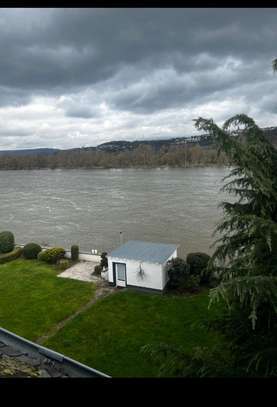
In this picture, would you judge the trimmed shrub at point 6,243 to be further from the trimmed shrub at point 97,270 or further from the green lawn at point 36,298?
the trimmed shrub at point 97,270

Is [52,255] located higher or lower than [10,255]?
higher

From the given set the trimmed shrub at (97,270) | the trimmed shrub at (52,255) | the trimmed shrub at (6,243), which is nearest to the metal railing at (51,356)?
the trimmed shrub at (97,270)

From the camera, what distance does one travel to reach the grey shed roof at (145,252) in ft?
52.8

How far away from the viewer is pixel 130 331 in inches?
496

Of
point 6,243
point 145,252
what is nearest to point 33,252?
point 6,243

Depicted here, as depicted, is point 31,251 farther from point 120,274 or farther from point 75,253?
point 120,274

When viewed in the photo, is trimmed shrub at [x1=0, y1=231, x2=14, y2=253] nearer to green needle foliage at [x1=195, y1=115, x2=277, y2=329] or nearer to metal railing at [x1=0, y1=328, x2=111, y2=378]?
metal railing at [x1=0, y1=328, x2=111, y2=378]

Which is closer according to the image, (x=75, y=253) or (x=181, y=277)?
(x=181, y=277)

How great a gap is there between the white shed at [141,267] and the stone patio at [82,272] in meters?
1.72

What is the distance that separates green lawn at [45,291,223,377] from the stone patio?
2.84 meters

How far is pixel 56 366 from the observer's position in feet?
15.6

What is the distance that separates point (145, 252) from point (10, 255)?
1052 cm

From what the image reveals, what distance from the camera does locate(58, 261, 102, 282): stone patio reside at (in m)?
18.1
